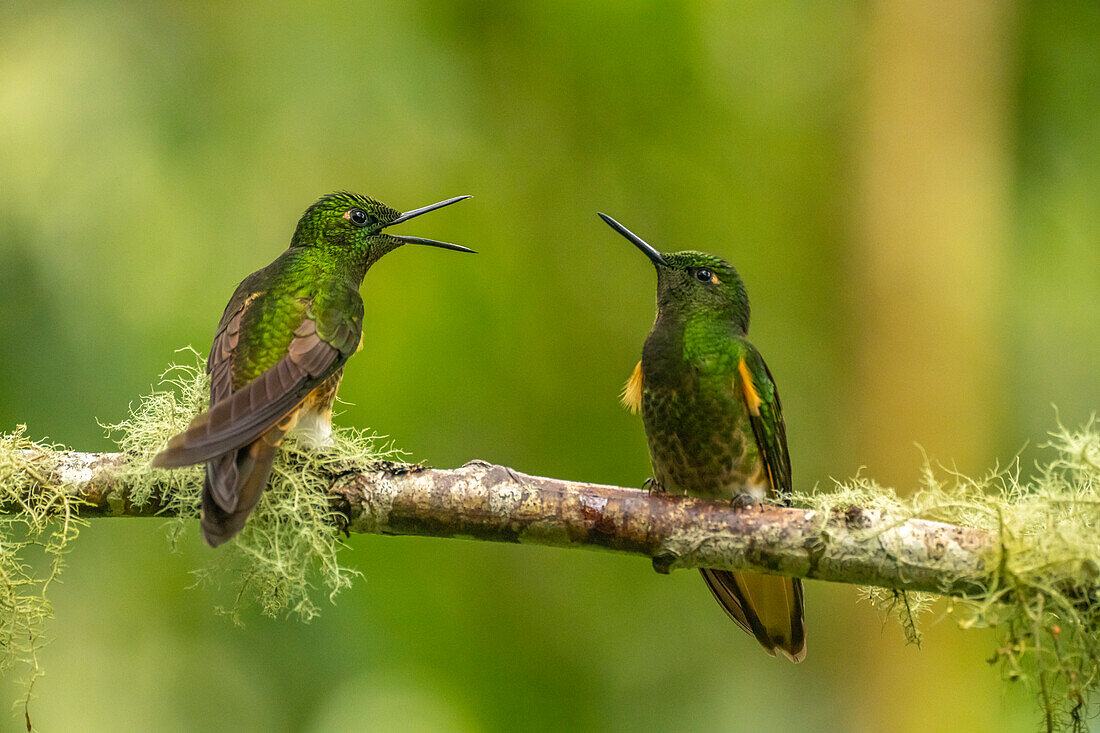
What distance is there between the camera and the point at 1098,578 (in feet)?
7.73

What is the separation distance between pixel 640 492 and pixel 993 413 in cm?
403

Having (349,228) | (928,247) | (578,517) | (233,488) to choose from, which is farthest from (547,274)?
(233,488)

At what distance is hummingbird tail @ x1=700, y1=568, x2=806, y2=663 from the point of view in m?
3.17

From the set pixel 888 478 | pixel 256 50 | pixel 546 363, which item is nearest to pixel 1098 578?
pixel 888 478

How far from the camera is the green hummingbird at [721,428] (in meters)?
3.14

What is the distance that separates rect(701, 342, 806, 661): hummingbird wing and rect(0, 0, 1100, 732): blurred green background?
2423 mm

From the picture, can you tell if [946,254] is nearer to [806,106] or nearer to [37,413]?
[806,106]

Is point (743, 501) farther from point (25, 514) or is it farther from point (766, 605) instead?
point (25, 514)

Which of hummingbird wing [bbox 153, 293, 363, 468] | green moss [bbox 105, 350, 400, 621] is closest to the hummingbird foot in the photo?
green moss [bbox 105, 350, 400, 621]

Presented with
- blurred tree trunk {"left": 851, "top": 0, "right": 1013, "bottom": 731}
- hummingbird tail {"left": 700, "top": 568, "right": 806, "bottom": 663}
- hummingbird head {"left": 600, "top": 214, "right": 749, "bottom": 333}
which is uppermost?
blurred tree trunk {"left": 851, "top": 0, "right": 1013, "bottom": 731}

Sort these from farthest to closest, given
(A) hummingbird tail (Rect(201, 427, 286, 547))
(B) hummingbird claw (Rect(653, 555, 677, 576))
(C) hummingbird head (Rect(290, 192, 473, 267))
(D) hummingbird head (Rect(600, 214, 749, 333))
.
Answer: (D) hummingbird head (Rect(600, 214, 749, 333)), (C) hummingbird head (Rect(290, 192, 473, 267)), (B) hummingbird claw (Rect(653, 555, 677, 576)), (A) hummingbird tail (Rect(201, 427, 286, 547))

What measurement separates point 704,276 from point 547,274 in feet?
12.3

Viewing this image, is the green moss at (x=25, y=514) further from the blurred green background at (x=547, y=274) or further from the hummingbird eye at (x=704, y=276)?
the blurred green background at (x=547, y=274)

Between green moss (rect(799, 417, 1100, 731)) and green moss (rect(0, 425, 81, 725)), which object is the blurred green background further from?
green moss (rect(799, 417, 1100, 731))
